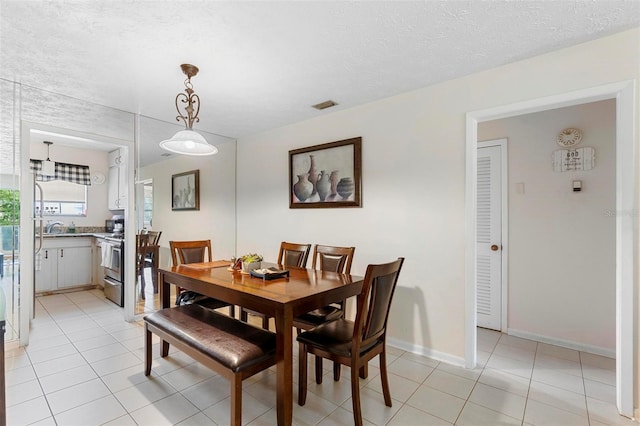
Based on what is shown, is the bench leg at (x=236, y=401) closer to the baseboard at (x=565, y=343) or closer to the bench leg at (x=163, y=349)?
the bench leg at (x=163, y=349)

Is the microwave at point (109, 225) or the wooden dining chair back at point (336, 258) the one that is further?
the microwave at point (109, 225)

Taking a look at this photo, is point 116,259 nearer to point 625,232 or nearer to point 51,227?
point 51,227

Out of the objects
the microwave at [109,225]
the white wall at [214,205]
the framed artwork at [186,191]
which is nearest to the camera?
the framed artwork at [186,191]

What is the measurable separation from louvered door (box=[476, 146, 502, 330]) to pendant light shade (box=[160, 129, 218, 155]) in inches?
117

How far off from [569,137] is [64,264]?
6770 millimetres

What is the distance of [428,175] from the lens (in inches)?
110

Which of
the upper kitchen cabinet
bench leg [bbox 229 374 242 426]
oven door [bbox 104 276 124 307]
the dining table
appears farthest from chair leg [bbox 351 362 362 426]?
oven door [bbox 104 276 124 307]

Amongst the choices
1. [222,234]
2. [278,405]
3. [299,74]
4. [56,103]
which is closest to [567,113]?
→ [299,74]

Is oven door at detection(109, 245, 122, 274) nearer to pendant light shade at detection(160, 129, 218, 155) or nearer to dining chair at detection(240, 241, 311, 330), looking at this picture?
dining chair at detection(240, 241, 311, 330)

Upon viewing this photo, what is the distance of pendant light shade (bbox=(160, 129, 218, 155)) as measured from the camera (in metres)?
2.26

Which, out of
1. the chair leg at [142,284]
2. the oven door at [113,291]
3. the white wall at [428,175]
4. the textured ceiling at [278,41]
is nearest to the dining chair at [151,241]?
the chair leg at [142,284]

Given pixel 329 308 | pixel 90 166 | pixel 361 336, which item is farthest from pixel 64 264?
pixel 361 336

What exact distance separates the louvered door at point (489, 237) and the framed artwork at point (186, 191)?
3.86m

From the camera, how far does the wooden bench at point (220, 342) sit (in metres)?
1.69
